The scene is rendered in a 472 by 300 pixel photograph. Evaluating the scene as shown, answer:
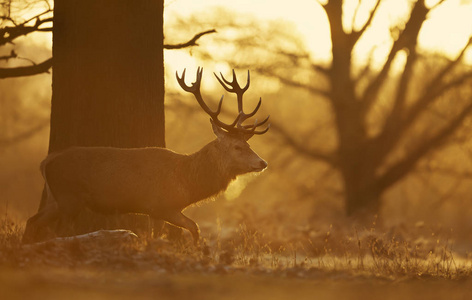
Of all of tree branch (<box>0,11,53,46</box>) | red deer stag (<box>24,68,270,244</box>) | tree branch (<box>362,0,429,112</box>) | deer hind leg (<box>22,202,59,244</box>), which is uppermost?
tree branch (<box>362,0,429,112</box>)

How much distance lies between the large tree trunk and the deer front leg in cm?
138

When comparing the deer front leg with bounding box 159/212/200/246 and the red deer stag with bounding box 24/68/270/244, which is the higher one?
the red deer stag with bounding box 24/68/270/244

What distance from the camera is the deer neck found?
11312 millimetres

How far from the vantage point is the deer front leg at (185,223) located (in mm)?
10828

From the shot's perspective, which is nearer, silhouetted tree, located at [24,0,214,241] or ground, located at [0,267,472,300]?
ground, located at [0,267,472,300]

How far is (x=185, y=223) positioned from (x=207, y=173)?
854 millimetres

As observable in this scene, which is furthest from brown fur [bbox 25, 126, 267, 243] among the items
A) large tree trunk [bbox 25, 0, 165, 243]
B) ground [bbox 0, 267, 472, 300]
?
ground [bbox 0, 267, 472, 300]

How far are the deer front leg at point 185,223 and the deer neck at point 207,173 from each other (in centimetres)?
47

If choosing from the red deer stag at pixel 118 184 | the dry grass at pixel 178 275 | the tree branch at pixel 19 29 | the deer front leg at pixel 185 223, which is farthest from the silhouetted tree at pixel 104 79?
the tree branch at pixel 19 29

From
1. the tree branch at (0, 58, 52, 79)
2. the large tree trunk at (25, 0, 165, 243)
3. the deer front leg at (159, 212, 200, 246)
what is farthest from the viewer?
the tree branch at (0, 58, 52, 79)

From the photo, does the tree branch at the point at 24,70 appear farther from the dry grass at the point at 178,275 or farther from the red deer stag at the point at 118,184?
the dry grass at the point at 178,275

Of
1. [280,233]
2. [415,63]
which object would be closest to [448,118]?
[415,63]

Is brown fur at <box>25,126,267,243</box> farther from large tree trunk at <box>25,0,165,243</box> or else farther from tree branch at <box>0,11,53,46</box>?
tree branch at <box>0,11,53,46</box>

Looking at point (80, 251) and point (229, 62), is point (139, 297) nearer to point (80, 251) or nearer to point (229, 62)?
point (80, 251)
